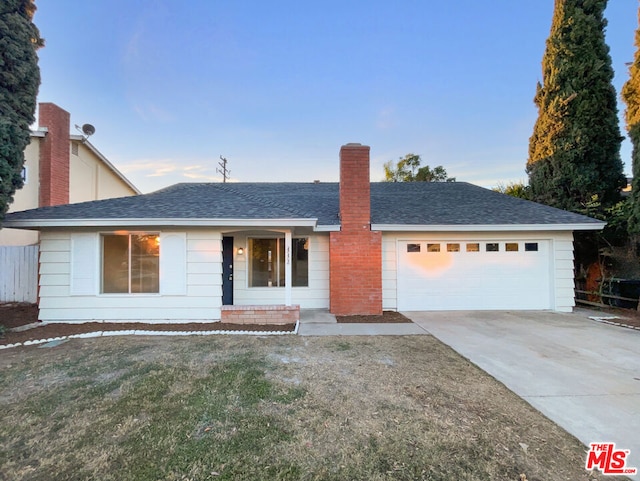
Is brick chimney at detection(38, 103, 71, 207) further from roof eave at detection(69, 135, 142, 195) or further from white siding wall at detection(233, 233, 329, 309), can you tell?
white siding wall at detection(233, 233, 329, 309)

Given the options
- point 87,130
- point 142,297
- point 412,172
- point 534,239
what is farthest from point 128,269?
point 412,172

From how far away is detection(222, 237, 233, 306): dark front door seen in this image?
867 cm

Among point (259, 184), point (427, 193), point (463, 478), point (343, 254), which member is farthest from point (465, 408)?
point (259, 184)

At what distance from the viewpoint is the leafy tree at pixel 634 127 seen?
7.97 m

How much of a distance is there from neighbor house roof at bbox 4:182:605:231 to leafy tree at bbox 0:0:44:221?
1.22 metres

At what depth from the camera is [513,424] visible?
2924 mm

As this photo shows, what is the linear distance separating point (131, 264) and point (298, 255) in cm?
443

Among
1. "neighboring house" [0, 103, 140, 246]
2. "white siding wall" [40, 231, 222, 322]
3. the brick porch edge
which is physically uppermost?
"neighboring house" [0, 103, 140, 246]

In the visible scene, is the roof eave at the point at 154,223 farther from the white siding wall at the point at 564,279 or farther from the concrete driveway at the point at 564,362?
the white siding wall at the point at 564,279

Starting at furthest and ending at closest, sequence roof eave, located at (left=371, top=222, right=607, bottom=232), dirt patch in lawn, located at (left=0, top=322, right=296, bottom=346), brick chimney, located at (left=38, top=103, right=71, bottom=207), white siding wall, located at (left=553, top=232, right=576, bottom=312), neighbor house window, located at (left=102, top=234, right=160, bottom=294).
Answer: brick chimney, located at (left=38, top=103, right=71, bottom=207), white siding wall, located at (left=553, top=232, right=576, bottom=312), roof eave, located at (left=371, top=222, right=607, bottom=232), neighbor house window, located at (left=102, top=234, right=160, bottom=294), dirt patch in lawn, located at (left=0, top=322, right=296, bottom=346)

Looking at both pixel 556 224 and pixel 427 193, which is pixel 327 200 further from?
pixel 556 224

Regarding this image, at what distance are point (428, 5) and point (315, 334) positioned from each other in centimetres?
1150

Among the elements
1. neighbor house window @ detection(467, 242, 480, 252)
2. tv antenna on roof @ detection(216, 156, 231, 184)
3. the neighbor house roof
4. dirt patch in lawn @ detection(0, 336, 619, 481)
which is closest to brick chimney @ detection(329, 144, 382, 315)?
the neighbor house roof

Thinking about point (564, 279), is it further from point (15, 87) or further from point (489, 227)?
point (15, 87)
